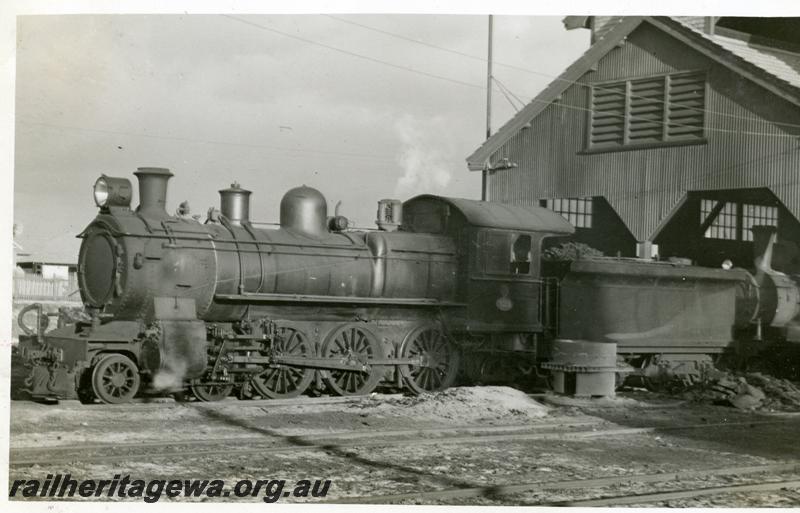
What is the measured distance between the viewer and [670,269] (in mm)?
18234

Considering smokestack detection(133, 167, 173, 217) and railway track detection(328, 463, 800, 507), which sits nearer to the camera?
railway track detection(328, 463, 800, 507)

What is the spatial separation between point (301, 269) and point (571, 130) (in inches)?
436

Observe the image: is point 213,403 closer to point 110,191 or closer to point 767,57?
point 110,191

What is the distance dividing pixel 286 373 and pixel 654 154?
11471mm

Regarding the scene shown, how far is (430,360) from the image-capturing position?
653 inches

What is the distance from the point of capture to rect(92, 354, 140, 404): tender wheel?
13.4 metres

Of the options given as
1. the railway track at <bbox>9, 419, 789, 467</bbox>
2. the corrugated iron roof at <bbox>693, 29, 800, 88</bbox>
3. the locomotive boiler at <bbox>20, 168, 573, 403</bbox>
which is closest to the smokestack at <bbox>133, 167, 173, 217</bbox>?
the locomotive boiler at <bbox>20, 168, 573, 403</bbox>

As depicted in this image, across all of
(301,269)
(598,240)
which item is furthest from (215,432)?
(598,240)

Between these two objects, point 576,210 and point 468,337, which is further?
point 576,210

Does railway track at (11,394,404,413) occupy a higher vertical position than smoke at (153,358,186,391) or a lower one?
lower

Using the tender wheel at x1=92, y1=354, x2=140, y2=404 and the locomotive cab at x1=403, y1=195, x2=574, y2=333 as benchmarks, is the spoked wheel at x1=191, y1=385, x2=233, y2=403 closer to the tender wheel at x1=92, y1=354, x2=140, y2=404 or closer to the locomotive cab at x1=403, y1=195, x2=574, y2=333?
the tender wheel at x1=92, y1=354, x2=140, y2=404

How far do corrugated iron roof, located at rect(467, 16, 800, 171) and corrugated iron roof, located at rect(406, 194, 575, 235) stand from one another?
6269 millimetres

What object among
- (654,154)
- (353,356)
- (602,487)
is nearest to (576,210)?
(654,154)

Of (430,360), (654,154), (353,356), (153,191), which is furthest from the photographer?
(654,154)
